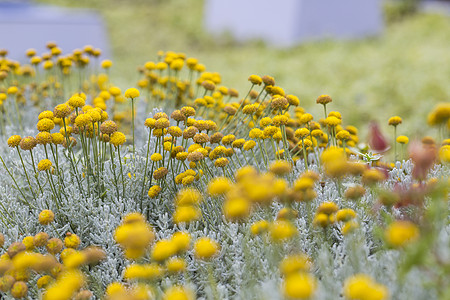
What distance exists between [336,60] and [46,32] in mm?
4595

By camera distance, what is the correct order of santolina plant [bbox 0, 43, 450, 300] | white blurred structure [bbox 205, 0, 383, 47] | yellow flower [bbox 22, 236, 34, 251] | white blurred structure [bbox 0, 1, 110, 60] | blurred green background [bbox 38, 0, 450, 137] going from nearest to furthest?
1. santolina plant [bbox 0, 43, 450, 300]
2. yellow flower [bbox 22, 236, 34, 251]
3. blurred green background [bbox 38, 0, 450, 137]
4. white blurred structure [bbox 0, 1, 110, 60]
5. white blurred structure [bbox 205, 0, 383, 47]

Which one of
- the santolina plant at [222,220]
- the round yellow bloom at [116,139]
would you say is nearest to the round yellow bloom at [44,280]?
the santolina plant at [222,220]

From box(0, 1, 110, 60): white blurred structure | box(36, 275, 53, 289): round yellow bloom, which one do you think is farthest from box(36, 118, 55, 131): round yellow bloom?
box(0, 1, 110, 60): white blurred structure

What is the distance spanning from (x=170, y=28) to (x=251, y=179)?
9.99 meters

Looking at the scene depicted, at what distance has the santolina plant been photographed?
1.01 metres

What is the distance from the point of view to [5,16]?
7273mm

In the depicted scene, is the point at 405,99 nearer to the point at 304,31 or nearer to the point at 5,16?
the point at 304,31

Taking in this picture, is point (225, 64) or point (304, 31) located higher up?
point (304, 31)

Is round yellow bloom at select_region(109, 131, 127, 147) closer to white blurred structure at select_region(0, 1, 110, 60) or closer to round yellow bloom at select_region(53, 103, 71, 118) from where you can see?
round yellow bloom at select_region(53, 103, 71, 118)

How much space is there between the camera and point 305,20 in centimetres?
795

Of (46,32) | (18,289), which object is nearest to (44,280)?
(18,289)

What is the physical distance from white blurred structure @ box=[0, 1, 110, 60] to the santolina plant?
5338 mm

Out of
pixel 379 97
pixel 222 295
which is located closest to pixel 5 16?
pixel 379 97

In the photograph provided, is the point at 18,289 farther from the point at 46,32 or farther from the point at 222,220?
the point at 46,32
